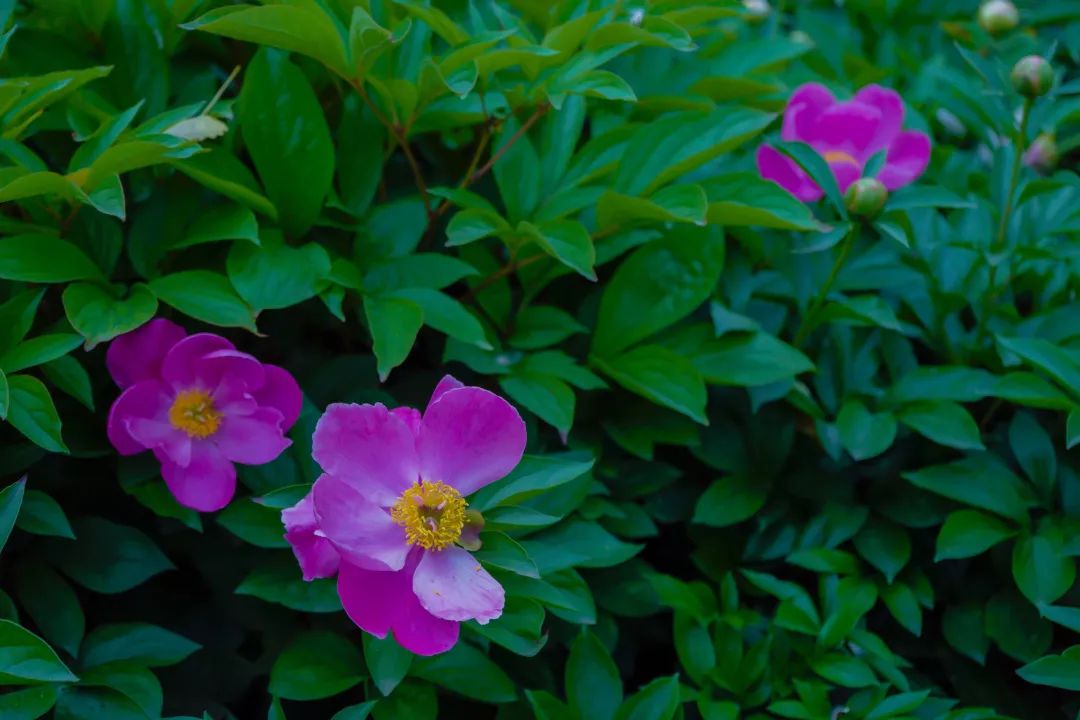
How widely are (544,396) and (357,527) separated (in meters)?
0.32

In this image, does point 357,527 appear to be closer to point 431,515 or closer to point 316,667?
point 431,515

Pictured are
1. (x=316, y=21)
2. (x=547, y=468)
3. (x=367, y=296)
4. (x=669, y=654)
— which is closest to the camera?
(x=547, y=468)

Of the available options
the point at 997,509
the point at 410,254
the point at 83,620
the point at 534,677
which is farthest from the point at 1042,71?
the point at 83,620

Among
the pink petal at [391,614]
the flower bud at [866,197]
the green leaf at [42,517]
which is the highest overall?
the flower bud at [866,197]

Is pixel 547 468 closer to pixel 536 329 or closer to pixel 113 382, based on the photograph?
pixel 536 329

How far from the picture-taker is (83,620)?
1096mm

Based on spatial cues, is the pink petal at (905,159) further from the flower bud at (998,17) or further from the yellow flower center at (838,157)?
the flower bud at (998,17)

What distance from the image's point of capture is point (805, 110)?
4.76 ft

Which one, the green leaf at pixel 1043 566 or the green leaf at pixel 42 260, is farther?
the green leaf at pixel 1043 566

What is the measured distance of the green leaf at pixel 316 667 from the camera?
1062 mm

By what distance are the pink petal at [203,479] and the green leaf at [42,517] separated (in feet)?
0.33

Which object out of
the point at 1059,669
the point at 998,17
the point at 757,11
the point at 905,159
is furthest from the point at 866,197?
the point at 757,11

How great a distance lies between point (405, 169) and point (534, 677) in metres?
0.69

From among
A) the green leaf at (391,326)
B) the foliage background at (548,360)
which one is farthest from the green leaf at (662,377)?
the green leaf at (391,326)
